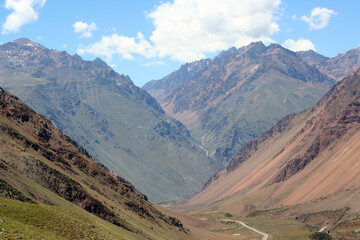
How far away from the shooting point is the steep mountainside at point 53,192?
49.9 meters

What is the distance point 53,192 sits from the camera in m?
90.2

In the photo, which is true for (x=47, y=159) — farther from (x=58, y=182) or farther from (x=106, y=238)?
(x=106, y=238)

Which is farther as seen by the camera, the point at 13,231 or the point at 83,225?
the point at 83,225

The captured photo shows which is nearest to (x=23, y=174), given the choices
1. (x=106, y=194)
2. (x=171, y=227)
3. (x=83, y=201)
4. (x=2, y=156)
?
(x=2, y=156)

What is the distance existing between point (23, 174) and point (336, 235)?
105238 millimetres

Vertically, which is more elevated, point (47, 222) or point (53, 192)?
point (47, 222)

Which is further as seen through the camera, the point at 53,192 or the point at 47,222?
the point at 53,192

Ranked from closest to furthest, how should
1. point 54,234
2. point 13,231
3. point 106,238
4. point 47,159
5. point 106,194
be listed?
point 13,231 < point 54,234 < point 106,238 < point 47,159 < point 106,194

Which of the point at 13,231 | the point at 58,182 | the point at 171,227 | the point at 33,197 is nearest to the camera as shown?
the point at 13,231

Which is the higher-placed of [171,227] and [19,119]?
[19,119]

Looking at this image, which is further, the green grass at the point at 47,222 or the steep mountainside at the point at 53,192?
the steep mountainside at the point at 53,192

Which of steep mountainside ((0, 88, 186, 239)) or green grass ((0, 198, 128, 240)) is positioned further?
steep mountainside ((0, 88, 186, 239))

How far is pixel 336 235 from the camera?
14600 centimetres

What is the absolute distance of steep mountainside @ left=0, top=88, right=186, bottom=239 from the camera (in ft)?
164
